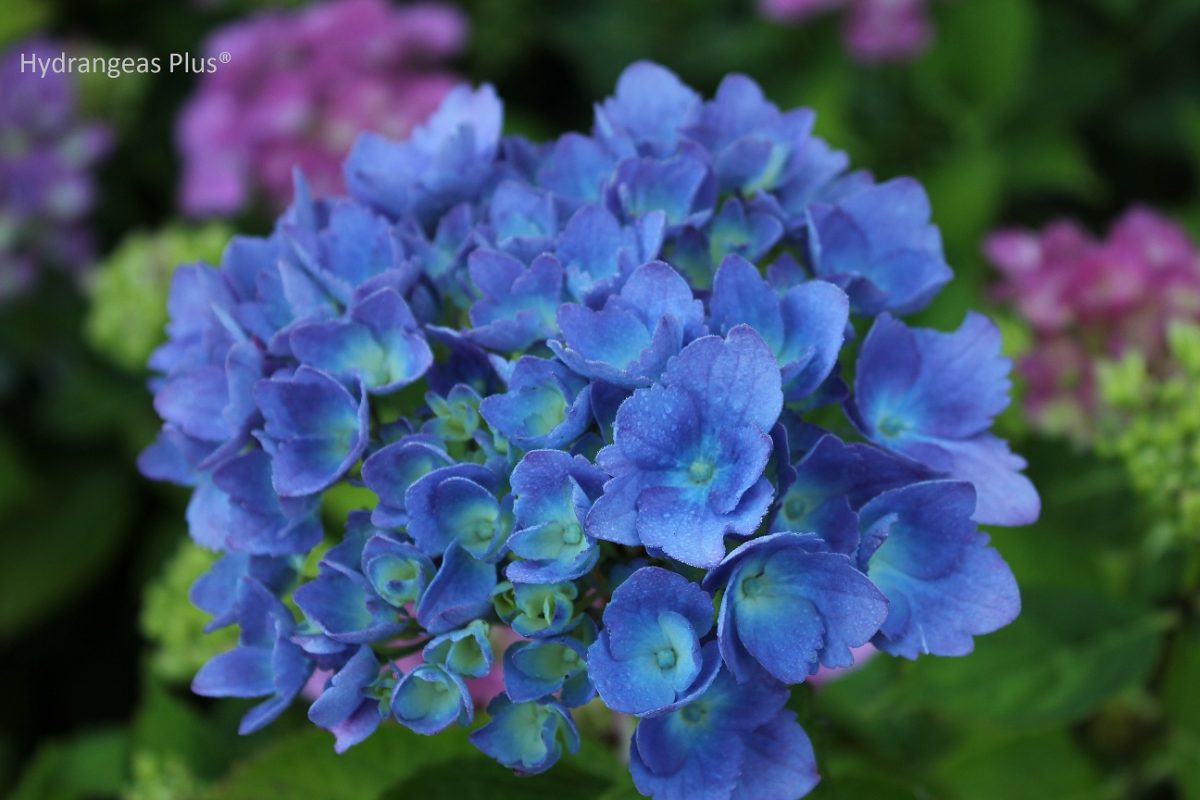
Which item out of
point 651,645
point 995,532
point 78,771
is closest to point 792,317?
point 651,645

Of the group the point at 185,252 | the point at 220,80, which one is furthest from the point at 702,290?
the point at 220,80

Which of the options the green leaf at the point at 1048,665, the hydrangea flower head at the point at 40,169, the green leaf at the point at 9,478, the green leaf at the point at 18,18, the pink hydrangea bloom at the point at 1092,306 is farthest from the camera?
the hydrangea flower head at the point at 40,169

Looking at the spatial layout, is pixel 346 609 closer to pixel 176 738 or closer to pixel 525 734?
pixel 525 734

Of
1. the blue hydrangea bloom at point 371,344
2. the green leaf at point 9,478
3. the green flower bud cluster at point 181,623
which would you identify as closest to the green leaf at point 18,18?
the green leaf at point 9,478

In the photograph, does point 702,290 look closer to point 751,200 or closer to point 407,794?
point 751,200

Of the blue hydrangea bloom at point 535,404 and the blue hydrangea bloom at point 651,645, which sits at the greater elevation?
the blue hydrangea bloom at point 535,404

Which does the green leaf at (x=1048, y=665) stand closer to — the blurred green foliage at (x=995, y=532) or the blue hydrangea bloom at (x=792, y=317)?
the blurred green foliage at (x=995, y=532)
